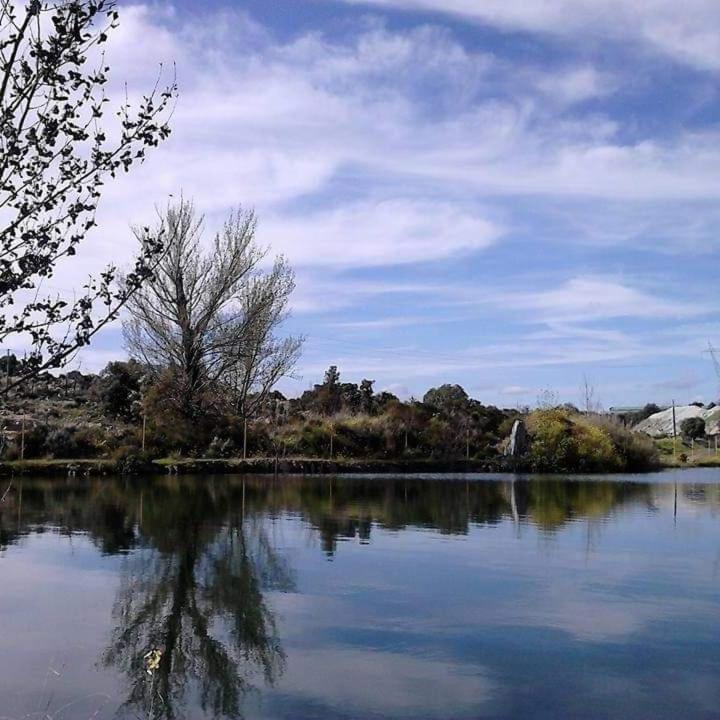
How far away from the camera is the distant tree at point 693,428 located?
57625 mm

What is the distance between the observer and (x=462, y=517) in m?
17.4

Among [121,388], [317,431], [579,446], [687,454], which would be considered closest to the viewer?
[121,388]

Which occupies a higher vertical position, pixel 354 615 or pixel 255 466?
pixel 255 466

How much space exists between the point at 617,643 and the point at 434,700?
2307mm

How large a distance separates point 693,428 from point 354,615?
176 ft

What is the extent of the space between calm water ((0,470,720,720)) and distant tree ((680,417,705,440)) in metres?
42.9

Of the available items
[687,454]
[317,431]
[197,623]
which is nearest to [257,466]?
[317,431]

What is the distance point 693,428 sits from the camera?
58.0 m

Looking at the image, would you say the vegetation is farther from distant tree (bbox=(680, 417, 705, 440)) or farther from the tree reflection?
distant tree (bbox=(680, 417, 705, 440))

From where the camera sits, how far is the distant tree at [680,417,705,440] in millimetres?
57625

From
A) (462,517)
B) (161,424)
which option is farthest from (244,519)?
(161,424)

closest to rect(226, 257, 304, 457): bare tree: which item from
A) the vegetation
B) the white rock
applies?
the vegetation

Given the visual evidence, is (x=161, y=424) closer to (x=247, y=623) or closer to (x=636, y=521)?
(x=636, y=521)

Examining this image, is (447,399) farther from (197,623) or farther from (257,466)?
(197,623)
